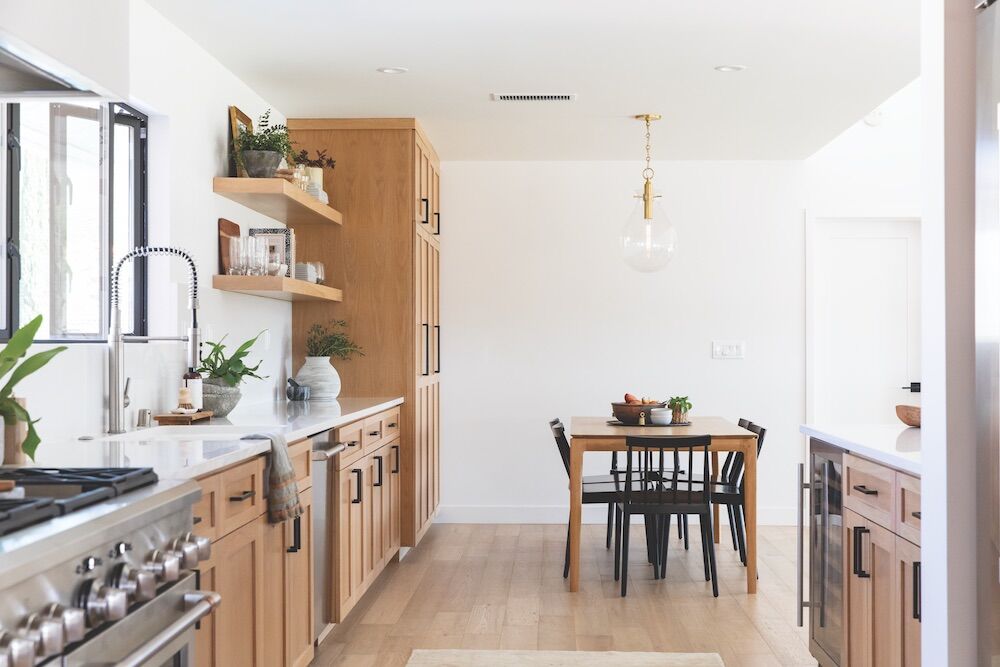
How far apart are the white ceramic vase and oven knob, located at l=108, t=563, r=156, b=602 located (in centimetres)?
321

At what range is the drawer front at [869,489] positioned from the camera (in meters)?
2.66

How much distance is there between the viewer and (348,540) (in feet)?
12.9

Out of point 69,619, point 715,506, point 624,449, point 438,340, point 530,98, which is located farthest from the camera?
point 438,340

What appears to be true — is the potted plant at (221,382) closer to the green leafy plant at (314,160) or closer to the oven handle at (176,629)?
the green leafy plant at (314,160)

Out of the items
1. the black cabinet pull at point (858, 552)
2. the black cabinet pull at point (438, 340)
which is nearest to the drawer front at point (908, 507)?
the black cabinet pull at point (858, 552)

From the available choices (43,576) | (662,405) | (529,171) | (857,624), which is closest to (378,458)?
(662,405)

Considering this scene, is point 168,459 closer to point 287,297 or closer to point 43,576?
point 43,576

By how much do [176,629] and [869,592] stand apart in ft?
6.54

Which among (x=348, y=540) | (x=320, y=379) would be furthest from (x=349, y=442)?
(x=320, y=379)

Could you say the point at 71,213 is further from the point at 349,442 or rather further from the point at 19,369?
the point at 349,442

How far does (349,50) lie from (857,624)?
9.67 feet

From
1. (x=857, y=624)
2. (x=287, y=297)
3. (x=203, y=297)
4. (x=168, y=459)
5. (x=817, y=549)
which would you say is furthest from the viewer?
(x=287, y=297)

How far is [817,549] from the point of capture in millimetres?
3387

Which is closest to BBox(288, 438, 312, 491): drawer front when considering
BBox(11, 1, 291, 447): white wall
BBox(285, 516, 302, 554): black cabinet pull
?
BBox(285, 516, 302, 554): black cabinet pull
